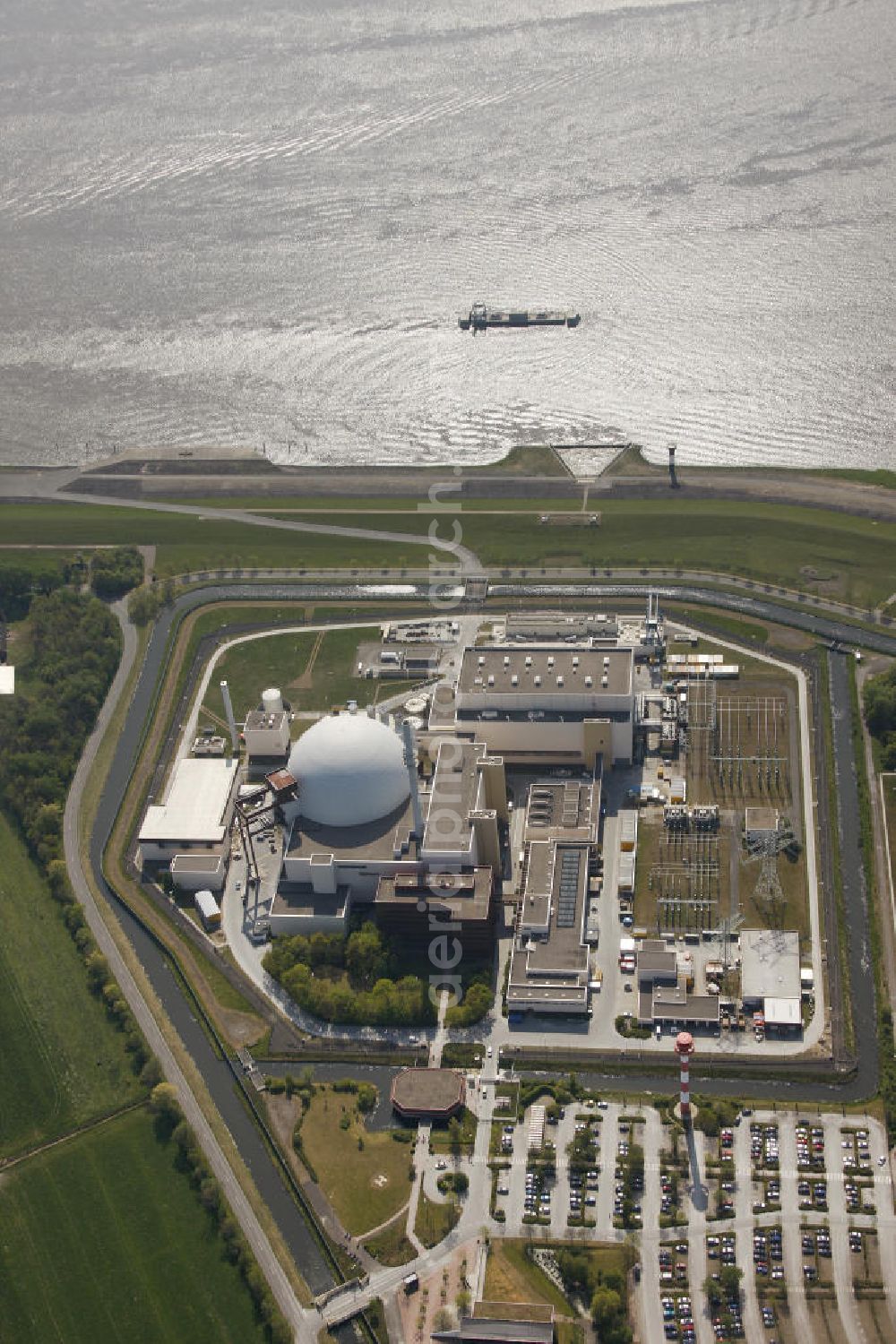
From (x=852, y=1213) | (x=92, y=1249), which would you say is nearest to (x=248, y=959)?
(x=92, y=1249)

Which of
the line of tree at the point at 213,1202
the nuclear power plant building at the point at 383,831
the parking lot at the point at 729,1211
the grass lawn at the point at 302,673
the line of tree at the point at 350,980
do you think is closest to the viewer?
the parking lot at the point at 729,1211

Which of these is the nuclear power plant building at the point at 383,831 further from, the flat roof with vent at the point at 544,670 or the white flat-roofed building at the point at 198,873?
the flat roof with vent at the point at 544,670

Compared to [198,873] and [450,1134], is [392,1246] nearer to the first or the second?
[450,1134]

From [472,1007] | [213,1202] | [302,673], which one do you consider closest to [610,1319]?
[472,1007]

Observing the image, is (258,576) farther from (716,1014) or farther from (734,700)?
(716,1014)

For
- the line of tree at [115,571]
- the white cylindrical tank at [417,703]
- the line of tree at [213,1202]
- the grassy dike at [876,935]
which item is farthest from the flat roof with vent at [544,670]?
the line of tree at [213,1202]

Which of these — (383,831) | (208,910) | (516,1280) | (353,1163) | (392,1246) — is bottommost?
(516,1280)

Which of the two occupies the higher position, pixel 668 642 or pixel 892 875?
pixel 668 642
